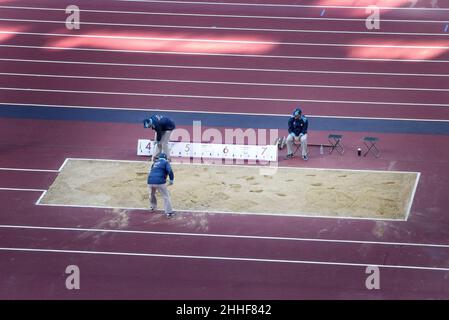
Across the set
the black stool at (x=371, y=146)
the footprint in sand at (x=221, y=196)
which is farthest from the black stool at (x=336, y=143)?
the footprint in sand at (x=221, y=196)

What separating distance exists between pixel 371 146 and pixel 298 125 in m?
1.65

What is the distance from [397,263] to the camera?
15.2m

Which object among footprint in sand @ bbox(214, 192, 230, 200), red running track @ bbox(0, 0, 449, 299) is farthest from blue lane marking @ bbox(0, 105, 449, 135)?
footprint in sand @ bbox(214, 192, 230, 200)

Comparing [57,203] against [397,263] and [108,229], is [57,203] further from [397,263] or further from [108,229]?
[397,263]

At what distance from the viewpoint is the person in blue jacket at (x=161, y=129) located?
18.5m

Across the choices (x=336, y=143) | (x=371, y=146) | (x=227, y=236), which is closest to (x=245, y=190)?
(x=227, y=236)

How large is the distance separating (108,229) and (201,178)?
→ 2.78 metres

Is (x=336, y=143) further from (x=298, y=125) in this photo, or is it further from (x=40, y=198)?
(x=40, y=198)

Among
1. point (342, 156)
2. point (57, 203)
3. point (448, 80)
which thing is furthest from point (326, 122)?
point (57, 203)

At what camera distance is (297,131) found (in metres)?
19.8

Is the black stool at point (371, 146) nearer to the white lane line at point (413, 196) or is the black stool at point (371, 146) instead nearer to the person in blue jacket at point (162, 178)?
the white lane line at point (413, 196)

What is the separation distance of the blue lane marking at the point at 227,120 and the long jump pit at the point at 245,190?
247 centimetres

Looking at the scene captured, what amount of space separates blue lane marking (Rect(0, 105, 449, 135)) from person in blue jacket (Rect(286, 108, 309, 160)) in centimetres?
151

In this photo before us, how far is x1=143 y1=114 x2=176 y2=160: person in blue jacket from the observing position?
18500mm
